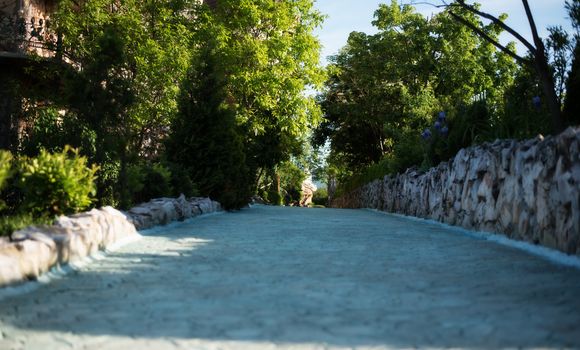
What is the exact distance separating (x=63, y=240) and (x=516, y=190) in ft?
18.2

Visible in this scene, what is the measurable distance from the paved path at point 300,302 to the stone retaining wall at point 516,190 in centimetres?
48

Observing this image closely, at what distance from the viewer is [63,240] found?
18.8 ft

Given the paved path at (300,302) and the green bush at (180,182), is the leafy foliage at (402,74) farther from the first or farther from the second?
the paved path at (300,302)

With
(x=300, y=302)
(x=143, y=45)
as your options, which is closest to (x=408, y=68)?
(x=143, y=45)

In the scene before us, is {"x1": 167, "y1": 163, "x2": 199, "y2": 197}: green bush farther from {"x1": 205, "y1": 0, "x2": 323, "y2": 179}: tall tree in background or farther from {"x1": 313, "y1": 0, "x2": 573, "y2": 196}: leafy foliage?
{"x1": 313, "y1": 0, "x2": 573, "y2": 196}: leafy foliage

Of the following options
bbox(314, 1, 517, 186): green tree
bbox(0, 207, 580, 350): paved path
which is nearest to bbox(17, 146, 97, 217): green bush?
bbox(0, 207, 580, 350): paved path

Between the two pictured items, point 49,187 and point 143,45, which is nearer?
point 49,187

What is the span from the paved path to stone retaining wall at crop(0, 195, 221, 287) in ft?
0.77

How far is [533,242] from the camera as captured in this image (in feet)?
23.8

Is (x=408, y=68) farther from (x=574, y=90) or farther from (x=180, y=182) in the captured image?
(x=574, y=90)

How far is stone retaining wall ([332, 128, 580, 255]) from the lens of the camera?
6.30m

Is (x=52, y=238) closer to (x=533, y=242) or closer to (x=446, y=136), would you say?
(x=533, y=242)

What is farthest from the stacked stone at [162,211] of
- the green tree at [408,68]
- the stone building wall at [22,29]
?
the green tree at [408,68]

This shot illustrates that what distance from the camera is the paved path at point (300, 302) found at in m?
3.46
